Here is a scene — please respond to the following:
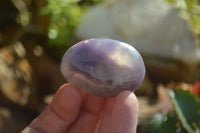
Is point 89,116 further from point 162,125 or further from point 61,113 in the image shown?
point 162,125

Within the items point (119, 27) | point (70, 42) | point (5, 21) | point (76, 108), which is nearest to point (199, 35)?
point (119, 27)

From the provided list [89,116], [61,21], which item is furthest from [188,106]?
[61,21]

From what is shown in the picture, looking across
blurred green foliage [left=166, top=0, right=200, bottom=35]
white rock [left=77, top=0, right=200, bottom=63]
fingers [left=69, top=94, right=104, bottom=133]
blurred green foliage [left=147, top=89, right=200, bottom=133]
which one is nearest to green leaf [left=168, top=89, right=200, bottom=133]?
blurred green foliage [left=147, top=89, right=200, bottom=133]

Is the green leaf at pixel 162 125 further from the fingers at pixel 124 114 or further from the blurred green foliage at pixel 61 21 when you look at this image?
the blurred green foliage at pixel 61 21

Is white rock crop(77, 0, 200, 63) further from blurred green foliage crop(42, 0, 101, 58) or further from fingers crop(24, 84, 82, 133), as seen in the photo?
fingers crop(24, 84, 82, 133)

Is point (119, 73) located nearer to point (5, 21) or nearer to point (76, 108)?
point (76, 108)

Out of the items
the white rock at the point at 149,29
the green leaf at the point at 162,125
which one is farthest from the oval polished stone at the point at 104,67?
the white rock at the point at 149,29
